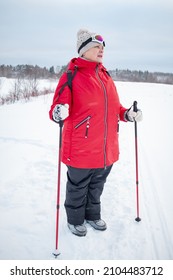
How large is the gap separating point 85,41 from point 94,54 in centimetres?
17

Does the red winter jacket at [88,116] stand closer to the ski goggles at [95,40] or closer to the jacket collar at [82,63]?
the jacket collar at [82,63]

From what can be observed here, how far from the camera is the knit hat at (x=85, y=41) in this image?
7.82 ft

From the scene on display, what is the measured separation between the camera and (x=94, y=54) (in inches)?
94.5

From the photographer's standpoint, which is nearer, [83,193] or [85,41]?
[85,41]

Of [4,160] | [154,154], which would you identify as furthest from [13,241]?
[154,154]

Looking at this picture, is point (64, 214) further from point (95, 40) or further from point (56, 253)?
point (95, 40)

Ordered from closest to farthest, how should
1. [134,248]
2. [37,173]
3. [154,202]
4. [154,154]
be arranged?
[134,248] → [154,202] → [37,173] → [154,154]

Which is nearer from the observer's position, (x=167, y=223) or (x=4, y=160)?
(x=167, y=223)

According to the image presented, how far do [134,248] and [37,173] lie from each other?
2.07 m

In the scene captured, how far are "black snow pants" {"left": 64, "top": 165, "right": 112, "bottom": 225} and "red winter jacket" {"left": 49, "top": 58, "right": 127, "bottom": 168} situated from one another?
137 mm

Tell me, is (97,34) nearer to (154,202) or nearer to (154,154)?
(154,202)

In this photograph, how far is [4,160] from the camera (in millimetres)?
4414

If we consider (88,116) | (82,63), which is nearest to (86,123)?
(88,116)

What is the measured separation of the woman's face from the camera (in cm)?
240
